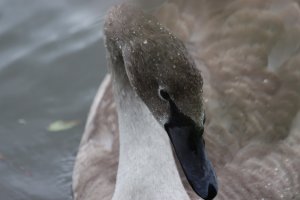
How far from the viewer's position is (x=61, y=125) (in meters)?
7.21

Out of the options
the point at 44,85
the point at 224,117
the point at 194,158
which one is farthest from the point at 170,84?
the point at 44,85

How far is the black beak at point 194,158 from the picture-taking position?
166 inches

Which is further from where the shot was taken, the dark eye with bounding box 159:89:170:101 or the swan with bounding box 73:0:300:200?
the swan with bounding box 73:0:300:200

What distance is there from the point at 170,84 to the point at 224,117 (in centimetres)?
155

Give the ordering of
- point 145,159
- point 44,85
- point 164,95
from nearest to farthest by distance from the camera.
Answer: point 164,95, point 145,159, point 44,85

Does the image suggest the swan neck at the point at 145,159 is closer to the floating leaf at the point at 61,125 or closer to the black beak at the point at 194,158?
the black beak at the point at 194,158

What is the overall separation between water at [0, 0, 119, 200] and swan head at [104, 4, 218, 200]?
224cm

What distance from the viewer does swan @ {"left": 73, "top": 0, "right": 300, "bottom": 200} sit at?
4781 mm

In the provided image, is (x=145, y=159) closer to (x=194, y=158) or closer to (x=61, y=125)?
(x=194, y=158)

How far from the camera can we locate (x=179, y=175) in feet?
16.5

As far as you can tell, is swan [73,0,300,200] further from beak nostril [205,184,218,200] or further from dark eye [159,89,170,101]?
beak nostril [205,184,218,200]

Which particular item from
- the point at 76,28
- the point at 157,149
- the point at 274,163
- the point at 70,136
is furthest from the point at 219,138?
the point at 76,28

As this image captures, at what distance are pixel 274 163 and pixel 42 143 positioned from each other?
7.24 feet

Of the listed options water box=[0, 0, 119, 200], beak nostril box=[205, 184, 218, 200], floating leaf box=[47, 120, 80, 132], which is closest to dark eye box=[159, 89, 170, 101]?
beak nostril box=[205, 184, 218, 200]
